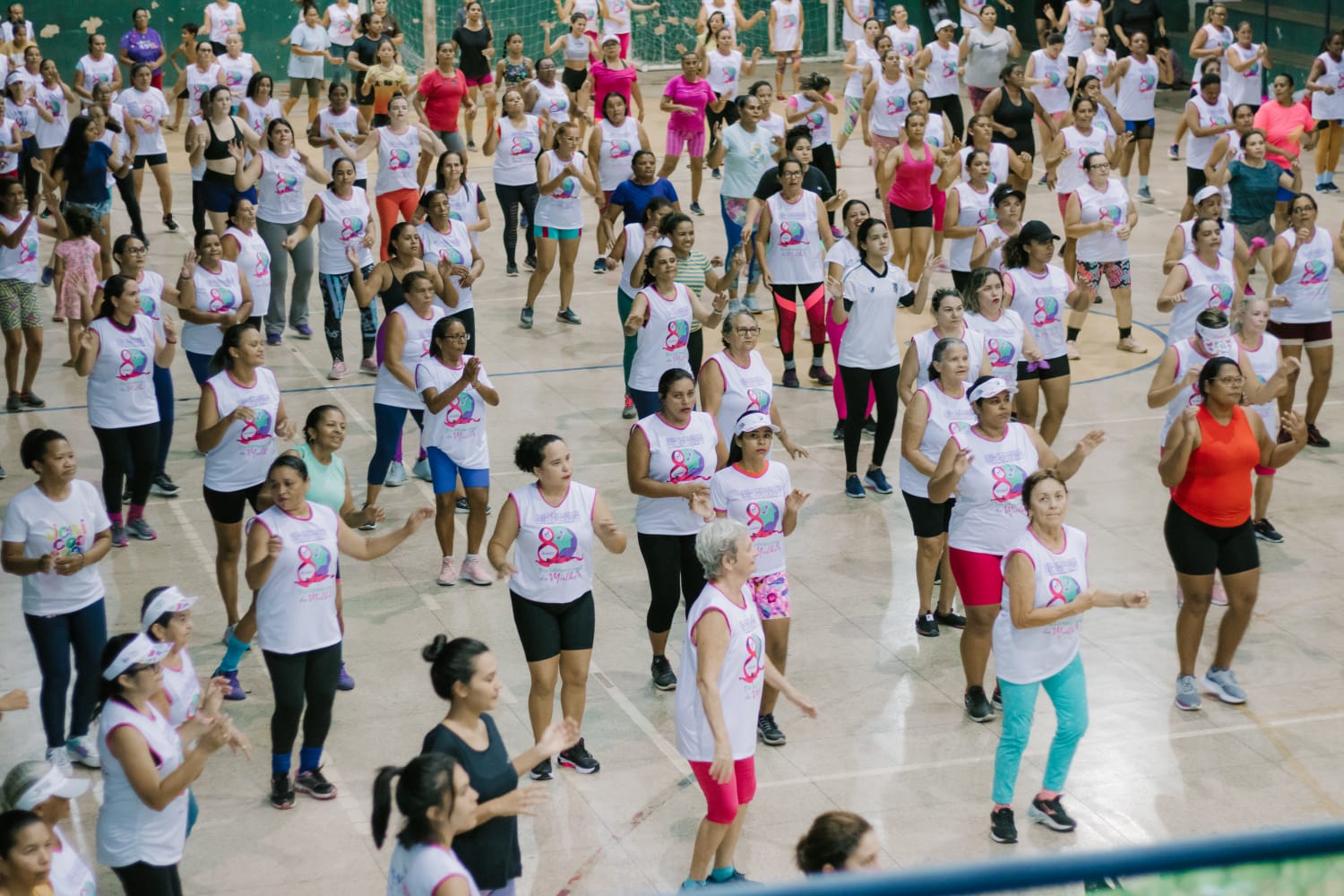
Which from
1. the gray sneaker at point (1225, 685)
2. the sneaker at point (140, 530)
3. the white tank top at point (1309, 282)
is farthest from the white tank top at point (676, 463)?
the white tank top at point (1309, 282)

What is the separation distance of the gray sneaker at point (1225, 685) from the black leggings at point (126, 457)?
6.96m

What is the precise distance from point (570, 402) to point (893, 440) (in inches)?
117

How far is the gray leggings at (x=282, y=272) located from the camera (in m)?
16.5

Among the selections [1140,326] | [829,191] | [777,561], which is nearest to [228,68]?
[829,191]

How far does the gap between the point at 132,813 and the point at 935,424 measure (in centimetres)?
524

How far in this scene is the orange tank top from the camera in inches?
368

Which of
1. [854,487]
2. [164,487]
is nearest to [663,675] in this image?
[854,487]

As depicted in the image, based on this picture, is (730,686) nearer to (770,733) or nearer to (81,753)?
(770,733)

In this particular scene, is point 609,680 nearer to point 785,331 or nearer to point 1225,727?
point 1225,727

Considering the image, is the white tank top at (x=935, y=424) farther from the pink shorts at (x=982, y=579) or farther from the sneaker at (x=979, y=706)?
the sneaker at (x=979, y=706)

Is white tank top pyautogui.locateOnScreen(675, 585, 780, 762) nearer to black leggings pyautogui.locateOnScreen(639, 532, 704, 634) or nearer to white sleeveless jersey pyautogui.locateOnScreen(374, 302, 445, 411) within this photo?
black leggings pyautogui.locateOnScreen(639, 532, 704, 634)

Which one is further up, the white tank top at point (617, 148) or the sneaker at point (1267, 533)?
the white tank top at point (617, 148)

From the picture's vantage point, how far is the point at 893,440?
14344mm

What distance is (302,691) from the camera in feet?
27.8
